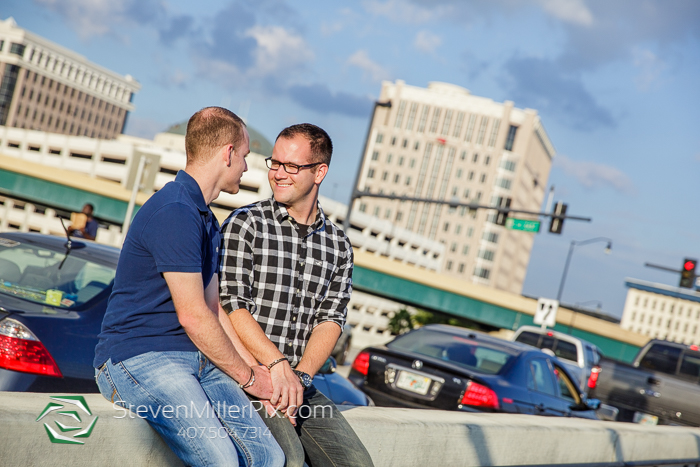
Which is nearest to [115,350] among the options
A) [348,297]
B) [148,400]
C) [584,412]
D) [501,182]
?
[148,400]

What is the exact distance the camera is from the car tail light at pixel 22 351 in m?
4.28

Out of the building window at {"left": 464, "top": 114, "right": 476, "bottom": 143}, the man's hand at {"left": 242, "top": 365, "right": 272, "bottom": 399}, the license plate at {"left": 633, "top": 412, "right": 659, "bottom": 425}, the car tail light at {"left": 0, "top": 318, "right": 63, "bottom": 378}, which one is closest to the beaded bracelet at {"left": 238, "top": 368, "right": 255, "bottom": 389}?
the man's hand at {"left": 242, "top": 365, "right": 272, "bottom": 399}

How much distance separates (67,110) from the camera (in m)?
166

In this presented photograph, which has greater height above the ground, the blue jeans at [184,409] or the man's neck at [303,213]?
the man's neck at [303,213]

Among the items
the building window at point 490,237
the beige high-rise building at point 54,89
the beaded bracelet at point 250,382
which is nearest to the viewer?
the beaded bracelet at point 250,382

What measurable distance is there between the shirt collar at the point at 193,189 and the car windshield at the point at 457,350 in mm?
5503

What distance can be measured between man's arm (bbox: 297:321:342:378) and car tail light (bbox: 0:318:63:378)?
6.33 feet

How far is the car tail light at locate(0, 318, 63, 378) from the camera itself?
428 centimetres

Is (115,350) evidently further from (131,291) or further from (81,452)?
(81,452)

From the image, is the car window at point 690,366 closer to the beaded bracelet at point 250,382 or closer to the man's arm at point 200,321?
the beaded bracelet at point 250,382

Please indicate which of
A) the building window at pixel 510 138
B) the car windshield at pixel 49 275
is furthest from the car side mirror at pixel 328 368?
the building window at pixel 510 138

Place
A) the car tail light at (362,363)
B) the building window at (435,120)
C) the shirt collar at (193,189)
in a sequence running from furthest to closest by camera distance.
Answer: the building window at (435,120), the car tail light at (362,363), the shirt collar at (193,189)

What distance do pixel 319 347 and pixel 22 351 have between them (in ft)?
6.70

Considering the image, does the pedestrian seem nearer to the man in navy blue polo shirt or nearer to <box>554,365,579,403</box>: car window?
<box>554,365,579,403</box>: car window
